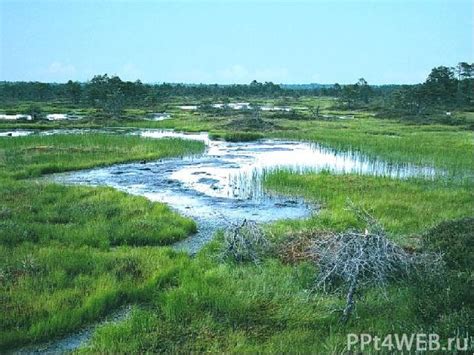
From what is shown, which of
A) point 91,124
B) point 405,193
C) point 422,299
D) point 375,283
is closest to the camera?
point 422,299

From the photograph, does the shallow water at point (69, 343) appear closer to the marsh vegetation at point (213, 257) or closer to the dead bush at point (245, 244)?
the marsh vegetation at point (213, 257)

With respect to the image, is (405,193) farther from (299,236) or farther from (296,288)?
(296,288)

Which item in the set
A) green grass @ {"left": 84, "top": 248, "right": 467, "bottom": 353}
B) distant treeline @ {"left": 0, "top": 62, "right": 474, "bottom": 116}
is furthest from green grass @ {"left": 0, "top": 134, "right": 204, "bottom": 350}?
distant treeline @ {"left": 0, "top": 62, "right": 474, "bottom": 116}

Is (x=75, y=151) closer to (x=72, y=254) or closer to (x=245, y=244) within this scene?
(x=72, y=254)

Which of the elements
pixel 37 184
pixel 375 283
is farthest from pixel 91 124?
pixel 375 283

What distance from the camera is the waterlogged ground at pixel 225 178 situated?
18281 millimetres

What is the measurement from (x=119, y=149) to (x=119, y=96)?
5023cm

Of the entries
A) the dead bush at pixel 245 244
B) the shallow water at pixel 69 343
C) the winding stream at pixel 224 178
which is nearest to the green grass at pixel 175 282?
the shallow water at pixel 69 343

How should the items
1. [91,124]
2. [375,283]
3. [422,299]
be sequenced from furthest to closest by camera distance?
[91,124] → [375,283] → [422,299]

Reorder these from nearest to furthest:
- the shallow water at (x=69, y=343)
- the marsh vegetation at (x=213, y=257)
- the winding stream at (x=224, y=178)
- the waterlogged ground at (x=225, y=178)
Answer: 1. the shallow water at (x=69, y=343)
2. the marsh vegetation at (x=213, y=257)
3. the winding stream at (x=224, y=178)
4. the waterlogged ground at (x=225, y=178)

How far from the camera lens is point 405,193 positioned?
20391 mm

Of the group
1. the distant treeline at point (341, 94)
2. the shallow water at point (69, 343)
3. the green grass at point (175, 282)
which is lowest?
the shallow water at point (69, 343)

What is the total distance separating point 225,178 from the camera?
25578 mm

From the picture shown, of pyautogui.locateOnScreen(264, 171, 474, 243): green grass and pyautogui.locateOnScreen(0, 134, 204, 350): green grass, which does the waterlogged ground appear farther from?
pyautogui.locateOnScreen(0, 134, 204, 350): green grass
